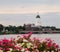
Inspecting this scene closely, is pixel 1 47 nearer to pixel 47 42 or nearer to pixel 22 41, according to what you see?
pixel 22 41

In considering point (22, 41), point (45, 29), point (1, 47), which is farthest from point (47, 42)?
point (45, 29)

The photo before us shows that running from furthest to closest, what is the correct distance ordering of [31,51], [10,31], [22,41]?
1. [10,31]
2. [22,41]
3. [31,51]

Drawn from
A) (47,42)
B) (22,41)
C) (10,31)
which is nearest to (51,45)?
(47,42)

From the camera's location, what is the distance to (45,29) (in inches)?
1861

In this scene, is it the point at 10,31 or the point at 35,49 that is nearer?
the point at 35,49

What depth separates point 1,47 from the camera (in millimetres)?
8633

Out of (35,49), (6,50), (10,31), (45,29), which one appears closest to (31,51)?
(35,49)

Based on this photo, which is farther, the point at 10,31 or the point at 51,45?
the point at 10,31

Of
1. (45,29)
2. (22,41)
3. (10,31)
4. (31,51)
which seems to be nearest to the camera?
(31,51)

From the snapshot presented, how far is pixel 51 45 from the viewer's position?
28.1 feet

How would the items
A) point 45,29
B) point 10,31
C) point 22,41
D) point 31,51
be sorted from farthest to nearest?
point 10,31 < point 45,29 < point 22,41 < point 31,51

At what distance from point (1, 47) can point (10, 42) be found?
301mm

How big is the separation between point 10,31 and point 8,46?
42.8m

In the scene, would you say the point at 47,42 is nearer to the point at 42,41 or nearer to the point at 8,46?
the point at 42,41
